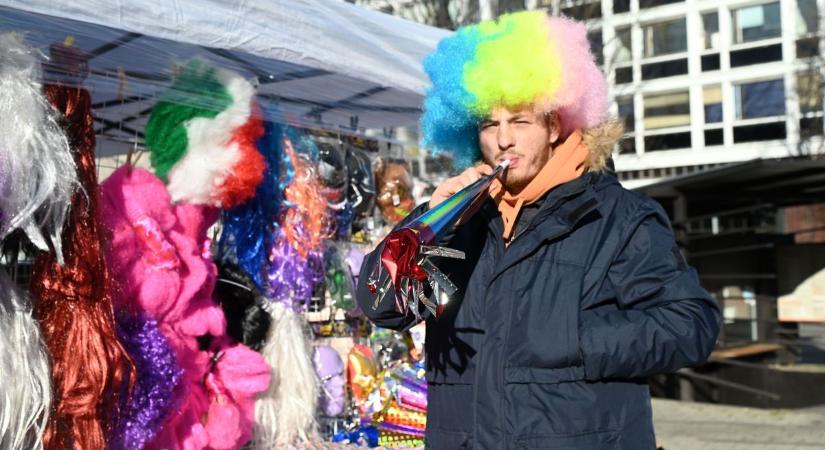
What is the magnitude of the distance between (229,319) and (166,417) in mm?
671

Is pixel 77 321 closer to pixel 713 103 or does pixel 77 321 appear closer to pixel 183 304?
pixel 183 304

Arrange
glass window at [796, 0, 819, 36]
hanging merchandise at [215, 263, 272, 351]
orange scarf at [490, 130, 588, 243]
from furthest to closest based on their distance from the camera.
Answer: glass window at [796, 0, 819, 36]
hanging merchandise at [215, 263, 272, 351]
orange scarf at [490, 130, 588, 243]

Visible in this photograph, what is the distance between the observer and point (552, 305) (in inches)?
64.2

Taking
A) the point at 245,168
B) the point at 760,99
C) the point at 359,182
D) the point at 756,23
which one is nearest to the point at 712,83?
the point at 760,99

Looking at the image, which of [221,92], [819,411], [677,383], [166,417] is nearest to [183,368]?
[166,417]

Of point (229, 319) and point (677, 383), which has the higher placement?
point (229, 319)

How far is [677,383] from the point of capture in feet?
26.7

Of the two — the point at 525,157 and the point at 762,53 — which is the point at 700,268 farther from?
the point at 762,53

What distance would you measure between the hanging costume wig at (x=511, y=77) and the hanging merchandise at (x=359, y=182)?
4.84 feet

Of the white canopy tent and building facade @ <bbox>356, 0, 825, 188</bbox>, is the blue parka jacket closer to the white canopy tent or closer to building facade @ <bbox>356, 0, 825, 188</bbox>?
the white canopy tent

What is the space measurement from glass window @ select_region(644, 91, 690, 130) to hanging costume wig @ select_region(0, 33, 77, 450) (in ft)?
70.8

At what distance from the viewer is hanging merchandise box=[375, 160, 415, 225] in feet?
13.0

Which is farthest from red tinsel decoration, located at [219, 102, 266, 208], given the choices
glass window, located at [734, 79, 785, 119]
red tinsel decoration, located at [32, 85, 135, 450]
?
glass window, located at [734, 79, 785, 119]

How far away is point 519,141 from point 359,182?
77.2 inches
